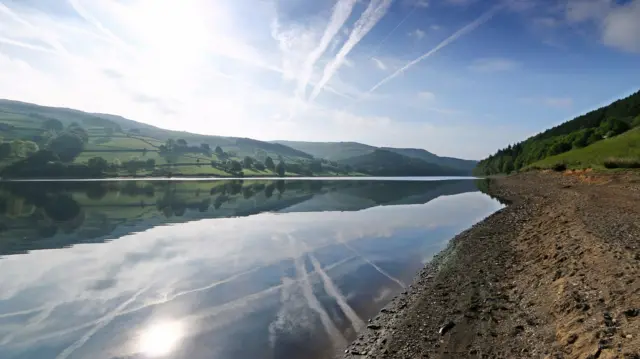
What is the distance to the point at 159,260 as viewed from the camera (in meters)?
26.6

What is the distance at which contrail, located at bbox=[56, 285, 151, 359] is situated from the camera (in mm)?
13156

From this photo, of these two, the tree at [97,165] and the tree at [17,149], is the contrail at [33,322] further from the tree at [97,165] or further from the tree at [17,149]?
the tree at [17,149]

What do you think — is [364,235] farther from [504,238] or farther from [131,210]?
[131,210]

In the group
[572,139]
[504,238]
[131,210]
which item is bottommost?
[131,210]

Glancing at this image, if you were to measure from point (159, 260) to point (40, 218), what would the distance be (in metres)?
32.1

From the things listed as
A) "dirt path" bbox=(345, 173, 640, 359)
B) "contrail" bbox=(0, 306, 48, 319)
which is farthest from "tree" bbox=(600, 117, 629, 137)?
"contrail" bbox=(0, 306, 48, 319)

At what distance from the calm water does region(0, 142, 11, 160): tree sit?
17635cm

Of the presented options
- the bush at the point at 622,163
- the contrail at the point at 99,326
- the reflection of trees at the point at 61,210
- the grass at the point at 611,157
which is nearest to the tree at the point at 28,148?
the reflection of trees at the point at 61,210

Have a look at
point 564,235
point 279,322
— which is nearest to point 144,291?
point 279,322

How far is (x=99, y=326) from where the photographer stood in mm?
15312

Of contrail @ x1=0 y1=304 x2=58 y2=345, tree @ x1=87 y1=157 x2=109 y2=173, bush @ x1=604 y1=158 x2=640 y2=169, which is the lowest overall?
tree @ x1=87 y1=157 x2=109 y2=173

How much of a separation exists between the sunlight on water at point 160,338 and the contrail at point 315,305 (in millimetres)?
6104

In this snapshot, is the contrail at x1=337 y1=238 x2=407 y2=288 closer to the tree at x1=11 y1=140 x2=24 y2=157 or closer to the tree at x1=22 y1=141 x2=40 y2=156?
the tree at x1=22 y1=141 x2=40 y2=156

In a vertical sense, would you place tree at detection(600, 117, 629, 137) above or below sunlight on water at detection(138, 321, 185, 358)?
above
